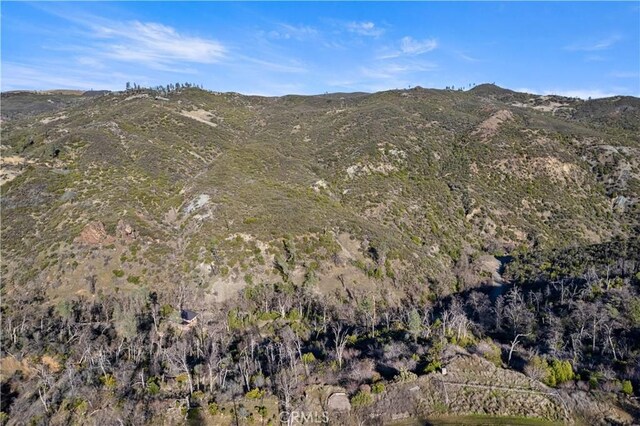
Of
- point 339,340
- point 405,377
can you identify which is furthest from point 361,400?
point 339,340

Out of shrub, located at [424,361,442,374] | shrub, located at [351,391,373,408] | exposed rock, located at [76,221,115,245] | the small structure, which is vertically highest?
exposed rock, located at [76,221,115,245]

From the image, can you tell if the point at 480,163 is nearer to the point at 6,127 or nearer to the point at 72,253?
the point at 72,253

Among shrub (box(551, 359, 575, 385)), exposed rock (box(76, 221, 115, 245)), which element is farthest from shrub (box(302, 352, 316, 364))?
exposed rock (box(76, 221, 115, 245))

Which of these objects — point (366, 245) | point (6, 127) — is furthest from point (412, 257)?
point (6, 127)

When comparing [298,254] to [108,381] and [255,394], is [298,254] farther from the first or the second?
[108,381]

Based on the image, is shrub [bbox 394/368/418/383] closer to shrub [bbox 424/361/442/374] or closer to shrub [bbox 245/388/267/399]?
→ shrub [bbox 424/361/442/374]

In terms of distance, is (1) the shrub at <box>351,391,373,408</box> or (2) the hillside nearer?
(1) the shrub at <box>351,391,373,408</box>

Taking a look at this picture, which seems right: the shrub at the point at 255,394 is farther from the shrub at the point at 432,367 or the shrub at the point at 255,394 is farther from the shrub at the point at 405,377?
the shrub at the point at 432,367
